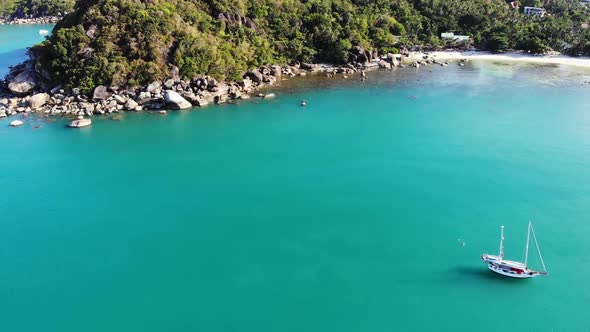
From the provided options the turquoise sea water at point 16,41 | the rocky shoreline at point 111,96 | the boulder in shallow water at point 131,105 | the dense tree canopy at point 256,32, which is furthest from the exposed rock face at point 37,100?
the turquoise sea water at point 16,41

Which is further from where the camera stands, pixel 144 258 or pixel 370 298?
pixel 144 258

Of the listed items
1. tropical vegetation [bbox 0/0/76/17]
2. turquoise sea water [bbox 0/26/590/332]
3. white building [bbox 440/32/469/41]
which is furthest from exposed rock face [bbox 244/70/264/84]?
tropical vegetation [bbox 0/0/76/17]

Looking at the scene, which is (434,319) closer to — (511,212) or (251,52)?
(511,212)

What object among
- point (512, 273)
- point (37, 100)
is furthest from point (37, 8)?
point (512, 273)

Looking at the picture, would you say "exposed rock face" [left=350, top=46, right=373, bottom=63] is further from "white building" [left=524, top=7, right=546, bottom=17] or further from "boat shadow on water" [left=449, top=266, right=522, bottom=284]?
"boat shadow on water" [left=449, top=266, right=522, bottom=284]

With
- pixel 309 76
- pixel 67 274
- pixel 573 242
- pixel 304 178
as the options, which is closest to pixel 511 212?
pixel 573 242

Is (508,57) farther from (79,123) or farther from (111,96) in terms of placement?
(79,123)

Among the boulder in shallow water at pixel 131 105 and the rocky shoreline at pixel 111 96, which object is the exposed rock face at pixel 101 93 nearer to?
the rocky shoreline at pixel 111 96
